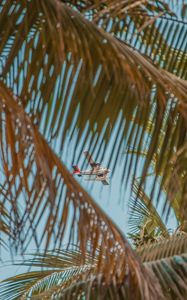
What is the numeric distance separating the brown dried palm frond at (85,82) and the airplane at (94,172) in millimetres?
52

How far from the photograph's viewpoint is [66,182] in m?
2.76

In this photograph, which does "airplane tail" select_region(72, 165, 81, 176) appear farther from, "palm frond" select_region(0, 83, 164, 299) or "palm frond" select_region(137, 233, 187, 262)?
"palm frond" select_region(137, 233, 187, 262)

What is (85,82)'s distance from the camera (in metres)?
2.74

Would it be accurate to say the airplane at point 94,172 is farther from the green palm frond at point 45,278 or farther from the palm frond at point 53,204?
the green palm frond at point 45,278

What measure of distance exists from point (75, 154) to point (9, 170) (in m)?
0.27

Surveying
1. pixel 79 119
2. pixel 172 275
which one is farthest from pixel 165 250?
pixel 79 119

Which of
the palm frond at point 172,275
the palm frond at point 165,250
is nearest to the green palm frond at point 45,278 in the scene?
the palm frond at point 165,250

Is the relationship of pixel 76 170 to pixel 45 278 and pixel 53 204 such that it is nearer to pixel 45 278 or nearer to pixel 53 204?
pixel 53 204

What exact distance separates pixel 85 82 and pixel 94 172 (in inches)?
16.1

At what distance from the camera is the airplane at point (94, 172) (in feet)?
9.53

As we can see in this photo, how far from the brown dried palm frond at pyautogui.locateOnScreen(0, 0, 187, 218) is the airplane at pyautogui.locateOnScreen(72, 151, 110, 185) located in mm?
52

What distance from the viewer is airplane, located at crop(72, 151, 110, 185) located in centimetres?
290

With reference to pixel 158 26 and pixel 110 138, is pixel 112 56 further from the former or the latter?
pixel 158 26

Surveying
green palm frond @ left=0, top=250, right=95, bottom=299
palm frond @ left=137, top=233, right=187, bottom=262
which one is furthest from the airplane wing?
green palm frond @ left=0, top=250, right=95, bottom=299
